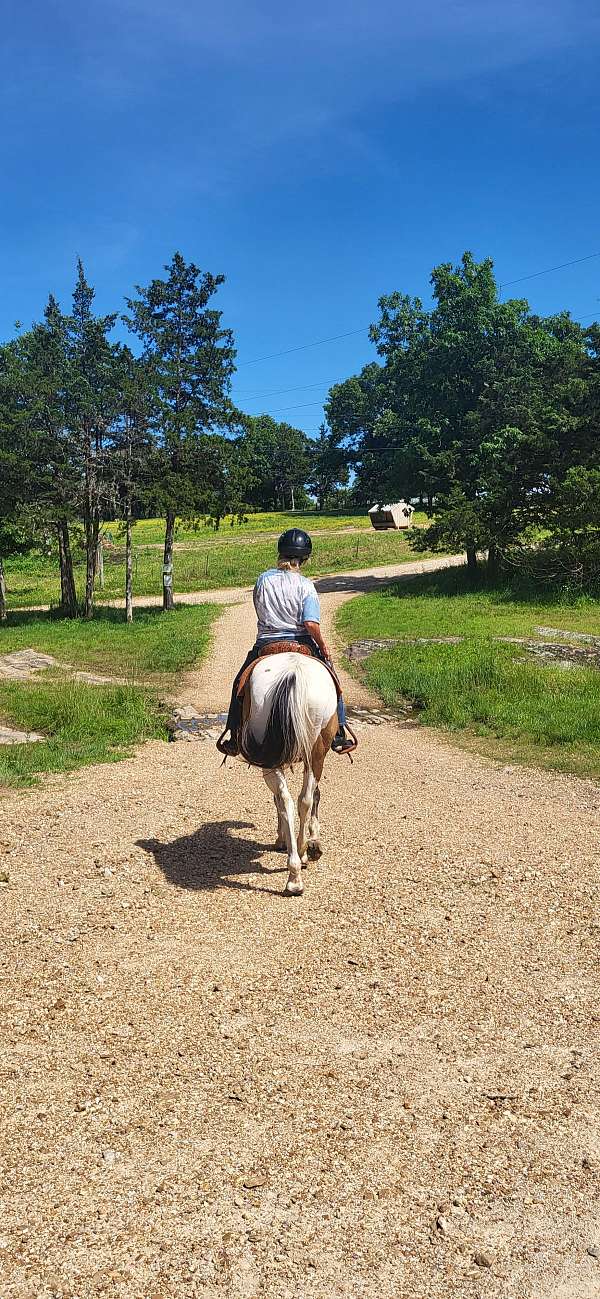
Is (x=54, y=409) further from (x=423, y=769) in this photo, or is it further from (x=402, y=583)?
(x=423, y=769)

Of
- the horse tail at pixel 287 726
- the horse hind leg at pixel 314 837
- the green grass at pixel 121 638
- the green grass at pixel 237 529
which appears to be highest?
the green grass at pixel 237 529

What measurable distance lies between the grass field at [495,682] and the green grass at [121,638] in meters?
4.45

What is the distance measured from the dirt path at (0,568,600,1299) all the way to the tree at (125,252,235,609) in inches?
830

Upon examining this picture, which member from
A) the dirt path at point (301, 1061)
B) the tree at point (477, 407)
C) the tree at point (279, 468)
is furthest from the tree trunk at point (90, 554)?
the tree at point (279, 468)

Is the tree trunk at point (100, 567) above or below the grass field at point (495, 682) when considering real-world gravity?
above

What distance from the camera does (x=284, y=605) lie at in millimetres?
7402

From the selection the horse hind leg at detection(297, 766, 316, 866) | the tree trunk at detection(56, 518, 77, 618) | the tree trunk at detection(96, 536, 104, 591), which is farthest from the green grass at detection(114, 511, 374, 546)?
the horse hind leg at detection(297, 766, 316, 866)

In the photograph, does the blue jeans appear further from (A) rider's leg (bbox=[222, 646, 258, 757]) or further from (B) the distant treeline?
(B) the distant treeline

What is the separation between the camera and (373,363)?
95.0 meters

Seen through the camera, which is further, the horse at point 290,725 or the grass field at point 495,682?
the grass field at point 495,682

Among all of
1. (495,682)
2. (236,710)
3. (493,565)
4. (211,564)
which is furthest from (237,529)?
(236,710)

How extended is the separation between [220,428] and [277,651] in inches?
936

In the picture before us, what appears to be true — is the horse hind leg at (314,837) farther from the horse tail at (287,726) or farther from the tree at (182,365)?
the tree at (182,365)

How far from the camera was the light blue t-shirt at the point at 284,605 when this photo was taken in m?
7.38
